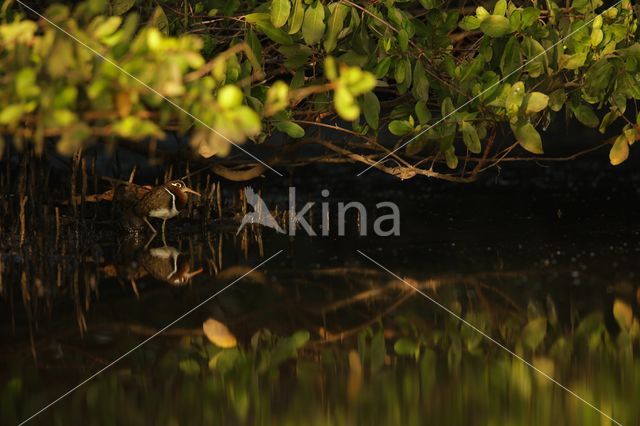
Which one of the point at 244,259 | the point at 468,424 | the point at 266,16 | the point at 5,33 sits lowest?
the point at 468,424

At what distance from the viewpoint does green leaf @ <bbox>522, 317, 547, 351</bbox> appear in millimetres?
4821

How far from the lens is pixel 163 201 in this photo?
8.45 metres

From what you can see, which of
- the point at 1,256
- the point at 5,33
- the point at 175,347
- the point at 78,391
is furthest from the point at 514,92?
the point at 1,256

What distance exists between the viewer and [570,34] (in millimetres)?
5672

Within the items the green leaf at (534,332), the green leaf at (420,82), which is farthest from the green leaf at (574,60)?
the green leaf at (534,332)

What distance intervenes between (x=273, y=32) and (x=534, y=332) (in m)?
1.83

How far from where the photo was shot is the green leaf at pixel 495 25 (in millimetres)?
5453

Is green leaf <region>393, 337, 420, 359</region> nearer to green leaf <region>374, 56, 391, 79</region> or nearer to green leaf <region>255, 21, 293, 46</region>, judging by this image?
green leaf <region>374, 56, 391, 79</region>

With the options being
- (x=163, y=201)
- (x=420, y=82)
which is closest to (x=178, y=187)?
(x=163, y=201)

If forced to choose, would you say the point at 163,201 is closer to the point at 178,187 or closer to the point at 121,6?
the point at 178,187

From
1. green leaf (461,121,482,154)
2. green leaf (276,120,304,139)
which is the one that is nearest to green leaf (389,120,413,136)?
green leaf (461,121,482,154)

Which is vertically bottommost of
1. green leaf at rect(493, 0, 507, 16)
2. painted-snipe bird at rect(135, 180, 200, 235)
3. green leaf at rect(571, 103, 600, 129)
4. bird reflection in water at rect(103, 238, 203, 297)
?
bird reflection in water at rect(103, 238, 203, 297)

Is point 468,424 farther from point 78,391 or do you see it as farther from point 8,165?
point 8,165

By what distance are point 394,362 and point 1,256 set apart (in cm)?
371
